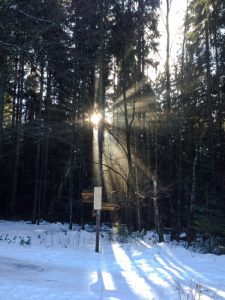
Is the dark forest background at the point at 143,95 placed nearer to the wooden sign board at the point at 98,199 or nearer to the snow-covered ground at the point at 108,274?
the wooden sign board at the point at 98,199

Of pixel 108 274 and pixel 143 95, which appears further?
pixel 143 95

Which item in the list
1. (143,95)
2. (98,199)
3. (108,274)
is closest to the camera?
(108,274)

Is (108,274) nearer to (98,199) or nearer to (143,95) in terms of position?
(98,199)

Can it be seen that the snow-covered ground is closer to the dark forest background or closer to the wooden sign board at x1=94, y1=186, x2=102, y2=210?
the wooden sign board at x1=94, y1=186, x2=102, y2=210

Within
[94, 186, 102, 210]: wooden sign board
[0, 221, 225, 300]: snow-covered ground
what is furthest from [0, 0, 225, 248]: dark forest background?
[0, 221, 225, 300]: snow-covered ground

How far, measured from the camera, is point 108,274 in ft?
24.6

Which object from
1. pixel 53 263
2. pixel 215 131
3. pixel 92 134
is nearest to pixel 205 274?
pixel 53 263

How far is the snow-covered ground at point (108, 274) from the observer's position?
19.2 feet

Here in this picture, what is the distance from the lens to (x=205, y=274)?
759cm

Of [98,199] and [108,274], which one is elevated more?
[98,199]

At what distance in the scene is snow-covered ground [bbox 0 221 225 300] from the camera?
5.86 m

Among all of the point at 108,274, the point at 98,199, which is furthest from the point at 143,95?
the point at 108,274

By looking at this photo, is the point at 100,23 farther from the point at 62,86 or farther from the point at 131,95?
the point at 62,86

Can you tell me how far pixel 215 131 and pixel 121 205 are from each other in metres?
5.73
